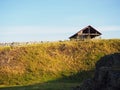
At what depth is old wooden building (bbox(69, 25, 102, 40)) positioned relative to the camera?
8925 centimetres

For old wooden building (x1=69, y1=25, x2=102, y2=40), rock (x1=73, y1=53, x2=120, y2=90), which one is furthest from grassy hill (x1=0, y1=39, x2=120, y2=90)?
rock (x1=73, y1=53, x2=120, y2=90)

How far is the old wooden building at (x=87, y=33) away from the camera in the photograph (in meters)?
89.2

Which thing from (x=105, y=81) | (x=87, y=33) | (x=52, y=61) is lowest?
(x=52, y=61)

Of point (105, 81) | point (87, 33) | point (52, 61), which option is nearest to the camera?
point (105, 81)

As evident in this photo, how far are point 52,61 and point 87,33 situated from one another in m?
21.0

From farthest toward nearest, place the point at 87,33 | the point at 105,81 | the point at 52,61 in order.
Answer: the point at 87,33 < the point at 52,61 < the point at 105,81

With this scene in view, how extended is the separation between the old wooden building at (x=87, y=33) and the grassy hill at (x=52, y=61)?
8.39m

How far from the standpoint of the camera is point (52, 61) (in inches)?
2842

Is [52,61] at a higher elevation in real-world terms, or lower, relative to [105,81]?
lower

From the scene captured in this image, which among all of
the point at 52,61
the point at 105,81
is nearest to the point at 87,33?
the point at 52,61

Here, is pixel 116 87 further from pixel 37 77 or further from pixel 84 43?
pixel 84 43

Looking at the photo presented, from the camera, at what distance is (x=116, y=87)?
24500 millimetres

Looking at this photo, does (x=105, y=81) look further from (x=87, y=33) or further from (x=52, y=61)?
(x=87, y=33)

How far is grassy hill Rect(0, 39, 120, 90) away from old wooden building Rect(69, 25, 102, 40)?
8389 mm
